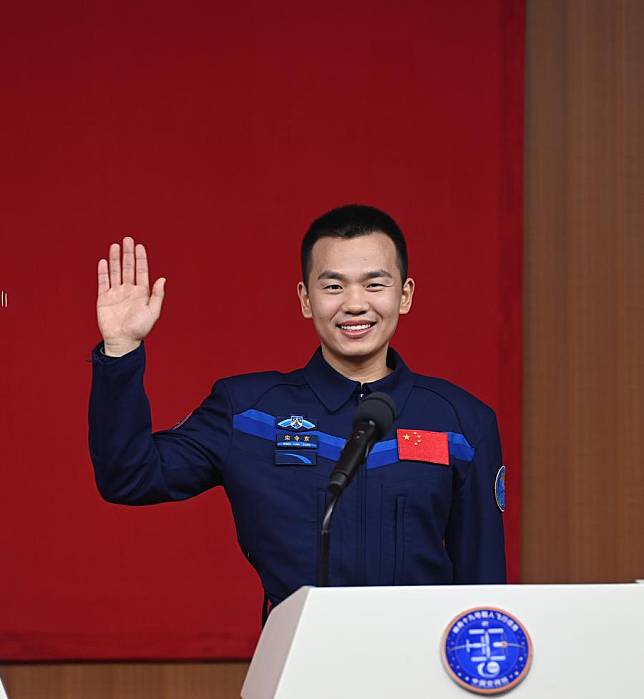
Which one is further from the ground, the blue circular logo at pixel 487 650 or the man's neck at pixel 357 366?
the man's neck at pixel 357 366

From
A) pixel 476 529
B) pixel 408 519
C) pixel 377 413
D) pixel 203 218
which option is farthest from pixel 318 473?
pixel 203 218

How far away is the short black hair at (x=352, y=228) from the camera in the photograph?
83.3 inches

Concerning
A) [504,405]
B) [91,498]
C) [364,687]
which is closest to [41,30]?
[91,498]

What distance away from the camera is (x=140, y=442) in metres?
1.85

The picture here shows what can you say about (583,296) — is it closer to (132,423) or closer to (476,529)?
(476,529)

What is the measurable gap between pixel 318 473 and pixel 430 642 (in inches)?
29.2

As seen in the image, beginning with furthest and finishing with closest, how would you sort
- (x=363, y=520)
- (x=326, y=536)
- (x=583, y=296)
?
(x=583, y=296) → (x=363, y=520) → (x=326, y=536)

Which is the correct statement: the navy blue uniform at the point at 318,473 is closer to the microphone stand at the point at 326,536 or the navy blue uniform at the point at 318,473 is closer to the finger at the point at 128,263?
the finger at the point at 128,263

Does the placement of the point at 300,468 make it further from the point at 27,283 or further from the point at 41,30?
the point at 41,30

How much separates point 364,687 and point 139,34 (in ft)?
7.47

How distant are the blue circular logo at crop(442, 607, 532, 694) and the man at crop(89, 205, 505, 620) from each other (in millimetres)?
659

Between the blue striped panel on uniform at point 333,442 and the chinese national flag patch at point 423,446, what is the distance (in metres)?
0.01

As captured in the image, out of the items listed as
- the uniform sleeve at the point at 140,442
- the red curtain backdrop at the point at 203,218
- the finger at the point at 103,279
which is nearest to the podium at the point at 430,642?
the uniform sleeve at the point at 140,442

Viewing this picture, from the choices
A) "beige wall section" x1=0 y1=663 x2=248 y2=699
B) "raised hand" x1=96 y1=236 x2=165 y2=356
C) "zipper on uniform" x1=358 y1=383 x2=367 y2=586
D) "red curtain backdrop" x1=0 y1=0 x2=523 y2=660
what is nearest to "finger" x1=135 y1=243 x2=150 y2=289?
"raised hand" x1=96 y1=236 x2=165 y2=356
